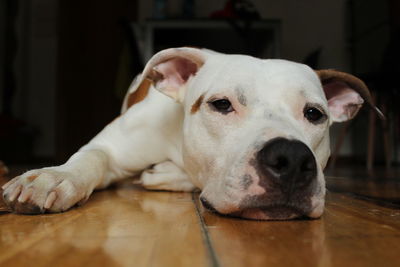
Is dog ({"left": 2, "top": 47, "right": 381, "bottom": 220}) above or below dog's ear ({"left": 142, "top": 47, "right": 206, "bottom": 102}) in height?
below

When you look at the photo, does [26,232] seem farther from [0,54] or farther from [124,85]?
[0,54]

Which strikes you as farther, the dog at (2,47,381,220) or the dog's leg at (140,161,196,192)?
the dog's leg at (140,161,196,192)

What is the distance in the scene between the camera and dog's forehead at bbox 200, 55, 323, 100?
1.33 metres

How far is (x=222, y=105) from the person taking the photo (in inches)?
53.6

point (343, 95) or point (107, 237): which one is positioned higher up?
point (343, 95)

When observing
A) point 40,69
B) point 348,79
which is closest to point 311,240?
point 348,79

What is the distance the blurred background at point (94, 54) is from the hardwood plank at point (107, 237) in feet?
14.9

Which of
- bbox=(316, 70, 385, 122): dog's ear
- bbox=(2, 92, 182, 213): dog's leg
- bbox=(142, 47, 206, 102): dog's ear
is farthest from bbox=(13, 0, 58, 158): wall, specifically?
bbox=(316, 70, 385, 122): dog's ear

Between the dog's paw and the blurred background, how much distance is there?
4.50 m

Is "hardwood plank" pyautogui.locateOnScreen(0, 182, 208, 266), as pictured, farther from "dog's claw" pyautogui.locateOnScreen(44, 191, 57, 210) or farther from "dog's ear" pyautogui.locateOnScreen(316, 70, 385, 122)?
"dog's ear" pyautogui.locateOnScreen(316, 70, 385, 122)

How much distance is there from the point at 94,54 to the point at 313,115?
230 inches

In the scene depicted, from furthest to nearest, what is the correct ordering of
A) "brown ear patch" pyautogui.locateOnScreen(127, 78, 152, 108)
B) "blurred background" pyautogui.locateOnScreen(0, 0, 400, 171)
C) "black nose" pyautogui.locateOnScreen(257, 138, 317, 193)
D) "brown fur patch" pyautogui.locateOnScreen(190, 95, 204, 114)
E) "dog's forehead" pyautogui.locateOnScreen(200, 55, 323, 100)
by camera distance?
"blurred background" pyautogui.locateOnScreen(0, 0, 400, 171) → "brown ear patch" pyautogui.locateOnScreen(127, 78, 152, 108) → "brown fur patch" pyautogui.locateOnScreen(190, 95, 204, 114) → "dog's forehead" pyautogui.locateOnScreen(200, 55, 323, 100) → "black nose" pyautogui.locateOnScreen(257, 138, 317, 193)

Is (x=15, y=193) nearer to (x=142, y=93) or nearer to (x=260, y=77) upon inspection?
Result: (x=260, y=77)

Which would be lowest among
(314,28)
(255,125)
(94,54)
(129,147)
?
(129,147)
